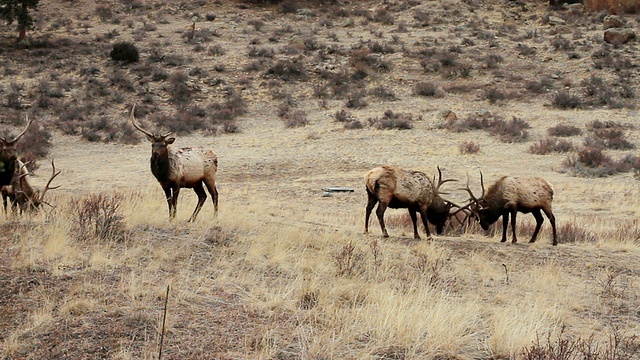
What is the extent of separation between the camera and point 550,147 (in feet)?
84.1

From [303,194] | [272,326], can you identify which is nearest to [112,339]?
[272,326]

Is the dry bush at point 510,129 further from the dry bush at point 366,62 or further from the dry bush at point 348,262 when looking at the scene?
the dry bush at point 348,262

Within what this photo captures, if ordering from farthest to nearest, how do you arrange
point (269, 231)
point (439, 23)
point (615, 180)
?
point (439, 23) < point (615, 180) < point (269, 231)

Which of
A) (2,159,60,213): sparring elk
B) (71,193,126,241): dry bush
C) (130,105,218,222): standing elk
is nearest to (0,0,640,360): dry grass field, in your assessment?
(71,193,126,241): dry bush

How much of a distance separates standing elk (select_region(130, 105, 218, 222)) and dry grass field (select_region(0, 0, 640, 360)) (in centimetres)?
49

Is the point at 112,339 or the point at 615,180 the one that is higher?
the point at 112,339

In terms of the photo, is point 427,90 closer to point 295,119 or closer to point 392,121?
point 392,121

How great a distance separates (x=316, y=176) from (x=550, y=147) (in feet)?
31.2

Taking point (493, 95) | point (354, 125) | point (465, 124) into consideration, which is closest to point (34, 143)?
point (354, 125)

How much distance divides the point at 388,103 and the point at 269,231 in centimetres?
2408

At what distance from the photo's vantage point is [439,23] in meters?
46.5

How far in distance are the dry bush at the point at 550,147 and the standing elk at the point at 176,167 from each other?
16048mm

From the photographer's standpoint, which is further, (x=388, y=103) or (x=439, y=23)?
(x=439, y=23)

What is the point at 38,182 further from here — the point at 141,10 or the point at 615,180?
the point at 141,10
